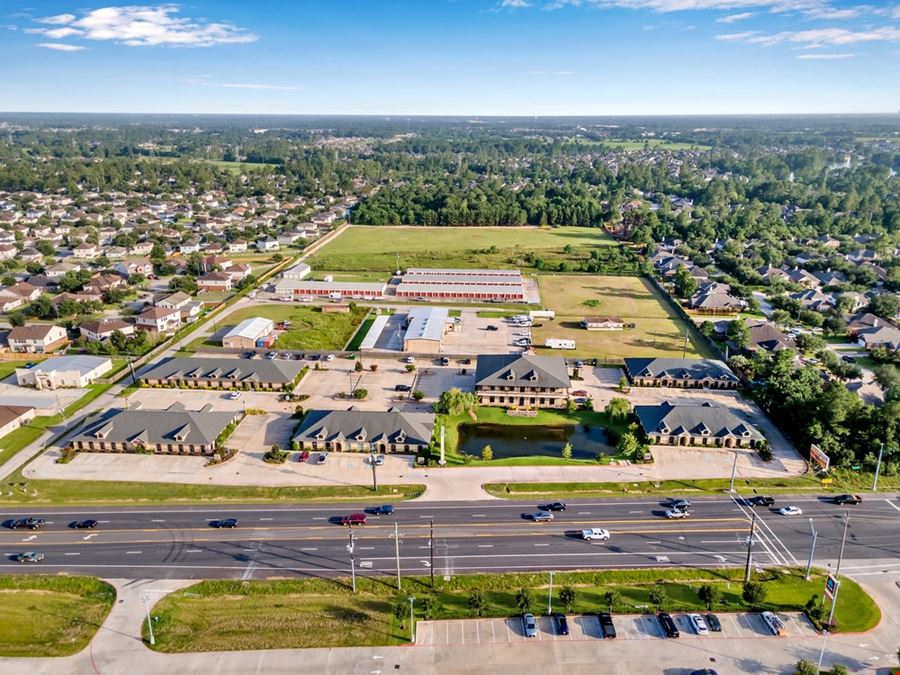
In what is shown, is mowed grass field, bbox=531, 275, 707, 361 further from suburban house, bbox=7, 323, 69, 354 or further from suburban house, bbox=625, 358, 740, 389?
suburban house, bbox=7, 323, 69, 354

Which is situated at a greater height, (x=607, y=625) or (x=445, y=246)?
(x=445, y=246)

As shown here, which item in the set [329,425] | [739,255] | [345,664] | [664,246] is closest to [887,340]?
[739,255]

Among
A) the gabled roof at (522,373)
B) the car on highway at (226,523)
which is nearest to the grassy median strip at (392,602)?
the car on highway at (226,523)

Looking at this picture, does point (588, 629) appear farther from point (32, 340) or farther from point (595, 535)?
point (32, 340)

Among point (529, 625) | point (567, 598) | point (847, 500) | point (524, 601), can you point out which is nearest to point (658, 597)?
point (567, 598)

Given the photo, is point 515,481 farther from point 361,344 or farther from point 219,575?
point 361,344

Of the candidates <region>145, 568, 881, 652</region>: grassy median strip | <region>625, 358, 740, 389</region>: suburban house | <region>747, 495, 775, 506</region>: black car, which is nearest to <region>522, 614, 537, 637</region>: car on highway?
<region>145, 568, 881, 652</region>: grassy median strip
